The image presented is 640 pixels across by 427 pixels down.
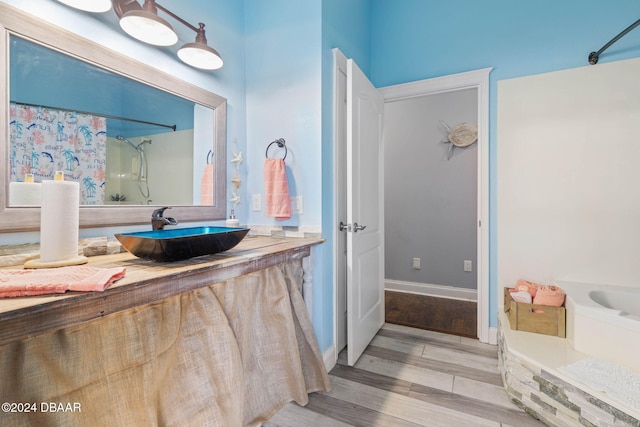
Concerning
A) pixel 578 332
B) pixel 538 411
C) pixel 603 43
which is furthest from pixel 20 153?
pixel 603 43

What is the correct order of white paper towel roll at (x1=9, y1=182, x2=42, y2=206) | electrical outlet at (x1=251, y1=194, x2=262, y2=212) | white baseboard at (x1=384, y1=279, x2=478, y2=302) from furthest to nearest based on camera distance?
white baseboard at (x1=384, y1=279, x2=478, y2=302) < electrical outlet at (x1=251, y1=194, x2=262, y2=212) < white paper towel roll at (x1=9, y1=182, x2=42, y2=206)

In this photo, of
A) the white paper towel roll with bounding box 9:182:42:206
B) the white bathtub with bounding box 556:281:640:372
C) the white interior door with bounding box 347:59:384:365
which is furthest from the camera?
the white interior door with bounding box 347:59:384:365

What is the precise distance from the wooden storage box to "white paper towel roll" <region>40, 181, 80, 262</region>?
2354 mm

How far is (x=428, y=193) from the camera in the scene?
11.5ft

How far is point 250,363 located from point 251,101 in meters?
1.63

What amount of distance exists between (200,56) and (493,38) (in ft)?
7.25

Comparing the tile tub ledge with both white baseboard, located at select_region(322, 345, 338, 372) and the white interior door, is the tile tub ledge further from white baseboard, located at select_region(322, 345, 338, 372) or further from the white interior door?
white baseboard, located at select_region(322, 345, 338, 372)

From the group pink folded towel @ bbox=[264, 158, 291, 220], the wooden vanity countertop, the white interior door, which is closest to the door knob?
the white interior door

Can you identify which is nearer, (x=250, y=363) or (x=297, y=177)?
(x=250, y=363)

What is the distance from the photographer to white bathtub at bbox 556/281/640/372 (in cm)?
141

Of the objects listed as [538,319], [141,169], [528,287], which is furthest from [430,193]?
[141,169]

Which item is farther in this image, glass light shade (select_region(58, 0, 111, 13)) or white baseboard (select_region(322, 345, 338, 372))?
white baseboard (select_region(322, 345, 338, 372))

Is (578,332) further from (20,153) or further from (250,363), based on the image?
(20,153)

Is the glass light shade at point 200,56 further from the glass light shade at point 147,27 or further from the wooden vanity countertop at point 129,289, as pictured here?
the wooden vanity countertop at point 129,289
